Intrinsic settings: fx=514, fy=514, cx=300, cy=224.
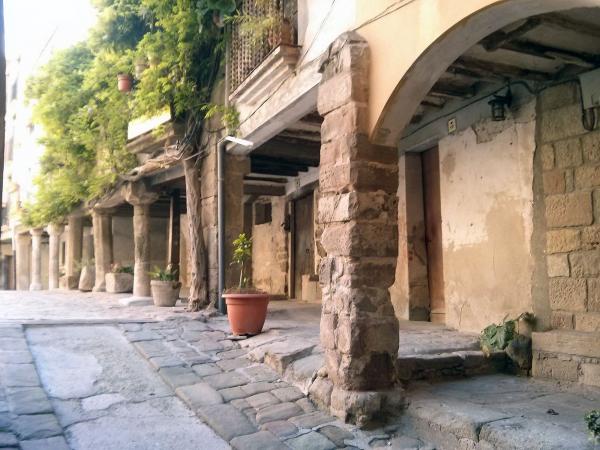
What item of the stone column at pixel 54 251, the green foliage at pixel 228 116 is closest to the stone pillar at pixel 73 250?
the stone column at pixel 54 251

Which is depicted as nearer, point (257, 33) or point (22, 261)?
point (257, 33)

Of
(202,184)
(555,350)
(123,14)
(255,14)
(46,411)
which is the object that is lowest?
(46,411)

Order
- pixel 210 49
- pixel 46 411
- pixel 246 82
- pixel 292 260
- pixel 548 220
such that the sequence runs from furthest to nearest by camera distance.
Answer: pixel 292 260 → pixel 210 49 → pixel 246 82 → pixel 548 220 → pixel 46 411

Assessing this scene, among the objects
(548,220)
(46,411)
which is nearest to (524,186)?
(548,220)

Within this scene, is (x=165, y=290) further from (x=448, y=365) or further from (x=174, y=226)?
(x=448, y=365)

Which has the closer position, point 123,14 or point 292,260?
point 123,14

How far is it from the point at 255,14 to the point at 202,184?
8.82 feet

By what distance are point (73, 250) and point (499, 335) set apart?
489 inches

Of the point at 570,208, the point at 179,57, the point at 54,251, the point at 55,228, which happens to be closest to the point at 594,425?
the point at 570,208

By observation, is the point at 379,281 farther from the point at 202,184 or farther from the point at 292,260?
the point at 292,260

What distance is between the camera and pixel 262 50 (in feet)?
20.1

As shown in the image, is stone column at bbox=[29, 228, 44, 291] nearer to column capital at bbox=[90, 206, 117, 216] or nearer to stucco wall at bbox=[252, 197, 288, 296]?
column capital at bbox=[90, 206, 117, 216]

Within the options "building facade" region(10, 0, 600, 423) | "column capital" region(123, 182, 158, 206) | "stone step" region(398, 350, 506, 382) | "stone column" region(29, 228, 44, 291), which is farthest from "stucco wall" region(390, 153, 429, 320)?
"stone column" region(29, 228, 44, 291)

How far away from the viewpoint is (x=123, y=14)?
27.7 feet
